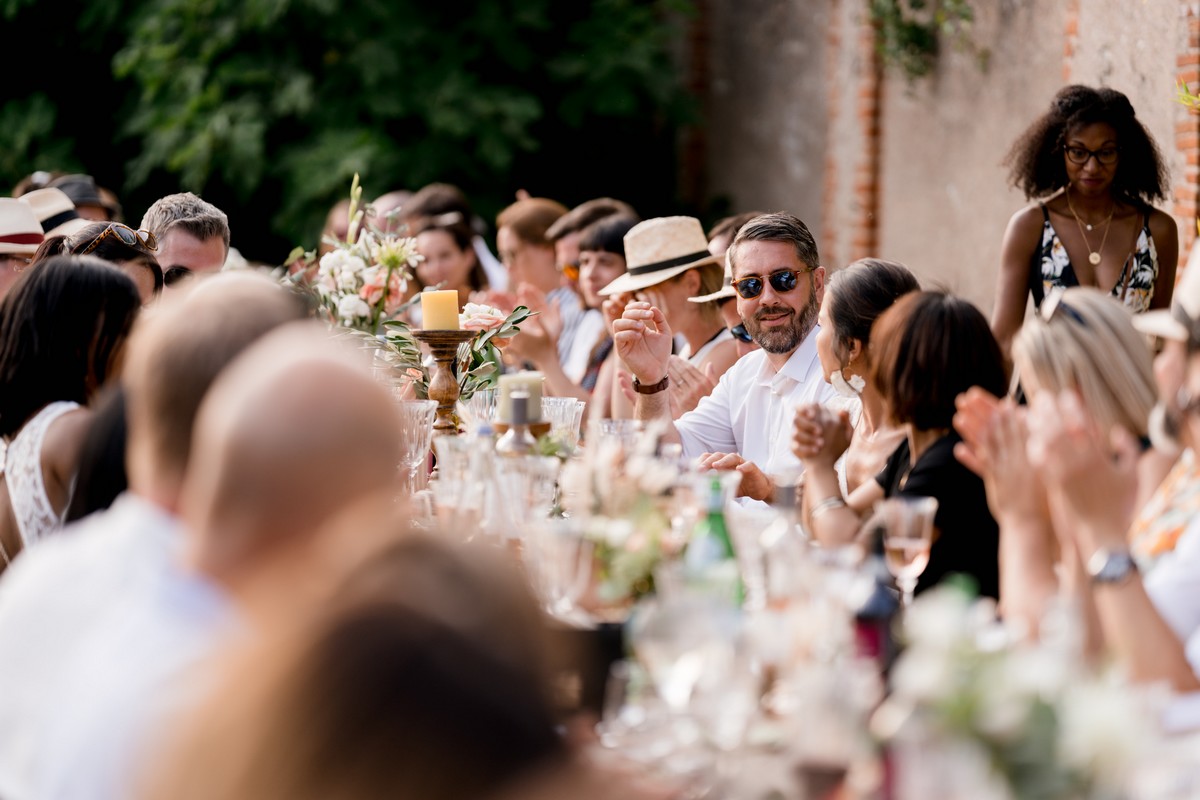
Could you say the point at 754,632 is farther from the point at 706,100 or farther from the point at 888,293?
the point at 706,100

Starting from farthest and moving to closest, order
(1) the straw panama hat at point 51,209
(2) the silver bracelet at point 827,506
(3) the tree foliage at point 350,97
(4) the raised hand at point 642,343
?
(3) the tree foliage at point 350,97
(1) the straw panama hat at point 51,209
(4) the raised hand at point 642,343
(2) the silver bracelet at point 827,506

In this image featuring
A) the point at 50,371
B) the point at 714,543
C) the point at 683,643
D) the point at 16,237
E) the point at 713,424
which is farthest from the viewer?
the point at 16,237

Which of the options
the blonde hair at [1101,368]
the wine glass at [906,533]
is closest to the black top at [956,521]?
the wine glass at [906,533]

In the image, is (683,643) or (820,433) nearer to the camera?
(683,643)

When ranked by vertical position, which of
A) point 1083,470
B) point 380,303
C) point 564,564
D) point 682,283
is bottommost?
point 682,283

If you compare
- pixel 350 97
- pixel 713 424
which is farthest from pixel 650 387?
pixel 350 97

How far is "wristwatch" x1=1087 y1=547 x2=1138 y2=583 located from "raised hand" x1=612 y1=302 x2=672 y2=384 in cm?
218

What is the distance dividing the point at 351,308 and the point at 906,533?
2.80 meters

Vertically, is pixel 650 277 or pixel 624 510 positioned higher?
pixel 624 510

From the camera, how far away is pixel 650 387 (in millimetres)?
4320

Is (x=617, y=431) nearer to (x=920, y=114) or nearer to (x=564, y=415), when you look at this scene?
(x=564, y=415)

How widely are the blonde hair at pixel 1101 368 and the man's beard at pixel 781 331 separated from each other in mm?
1972

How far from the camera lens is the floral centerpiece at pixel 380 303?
14.2 feet

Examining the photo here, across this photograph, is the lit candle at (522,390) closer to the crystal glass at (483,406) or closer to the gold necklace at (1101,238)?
the crystal glass at (483,406)
